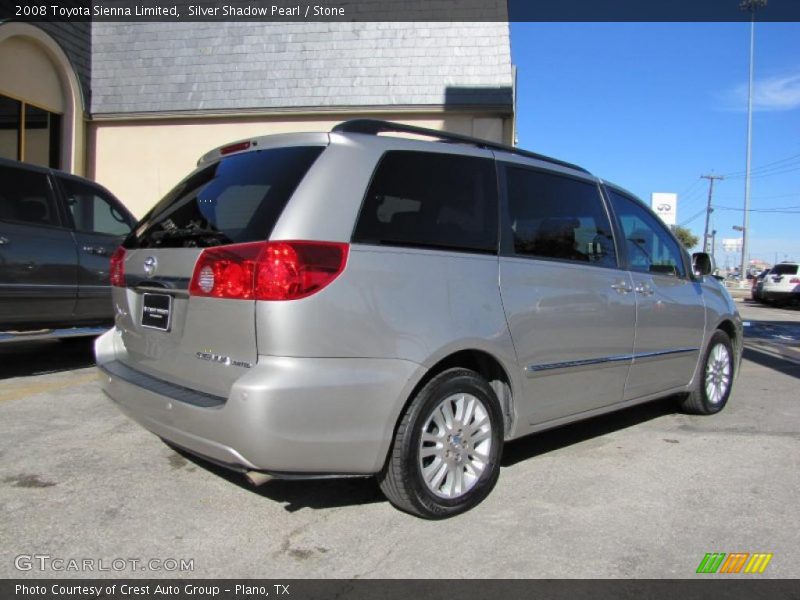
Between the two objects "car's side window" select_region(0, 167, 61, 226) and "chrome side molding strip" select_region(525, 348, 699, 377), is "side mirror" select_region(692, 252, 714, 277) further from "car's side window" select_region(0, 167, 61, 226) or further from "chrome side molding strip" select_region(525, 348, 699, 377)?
"car's side window" select_region(0, 167, 61, 226)

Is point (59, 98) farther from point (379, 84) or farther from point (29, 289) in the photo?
point (29, 289)

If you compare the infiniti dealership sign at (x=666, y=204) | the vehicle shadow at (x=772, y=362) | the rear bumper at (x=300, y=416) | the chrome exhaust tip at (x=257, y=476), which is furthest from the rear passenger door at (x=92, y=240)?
the infiniti dealership sign at (x=666, y=204)

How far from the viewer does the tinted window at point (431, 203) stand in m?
3.05

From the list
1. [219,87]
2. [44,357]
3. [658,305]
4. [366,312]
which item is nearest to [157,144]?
[219,87]

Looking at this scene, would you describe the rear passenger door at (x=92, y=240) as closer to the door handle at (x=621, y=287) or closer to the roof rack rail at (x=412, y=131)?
the roof rack rail at (x=412, y=131)

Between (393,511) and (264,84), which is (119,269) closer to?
(393,511)

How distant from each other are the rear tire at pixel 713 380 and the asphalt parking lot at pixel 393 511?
49 centimetres

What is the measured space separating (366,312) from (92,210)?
15.5 feet

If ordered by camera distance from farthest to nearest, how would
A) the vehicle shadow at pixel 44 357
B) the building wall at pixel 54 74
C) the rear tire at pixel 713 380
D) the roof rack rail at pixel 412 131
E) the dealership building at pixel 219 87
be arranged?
the dealership building at pixel 219 87
the building wall at pixel 54 74
the vehicle shadow at pixel 44 357
the rear tire at pixel 713 380
the roof rack rail at pixel 412 131

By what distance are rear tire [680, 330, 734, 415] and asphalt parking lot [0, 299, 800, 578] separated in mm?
492

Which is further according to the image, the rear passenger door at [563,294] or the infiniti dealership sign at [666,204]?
the infiniti dealership sign at [666,204]

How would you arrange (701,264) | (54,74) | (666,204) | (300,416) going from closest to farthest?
(300,416) → (701,264) → (54,74) → (666,204)

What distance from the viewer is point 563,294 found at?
3861mm

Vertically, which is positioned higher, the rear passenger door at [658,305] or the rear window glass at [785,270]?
the rear window glass at [785,270]
